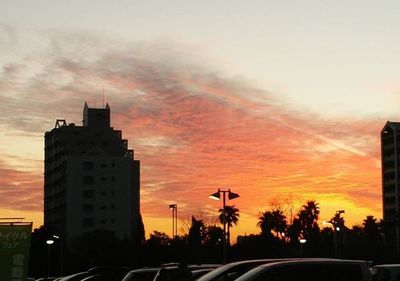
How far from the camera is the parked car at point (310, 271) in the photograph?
1262 cm

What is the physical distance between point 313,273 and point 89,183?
112970 mm

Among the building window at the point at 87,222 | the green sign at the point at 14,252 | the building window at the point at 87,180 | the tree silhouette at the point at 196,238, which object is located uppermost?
the building window at the point at 87,180

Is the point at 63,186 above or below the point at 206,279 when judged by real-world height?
above

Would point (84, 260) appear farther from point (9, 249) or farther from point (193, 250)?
point (9, 249)

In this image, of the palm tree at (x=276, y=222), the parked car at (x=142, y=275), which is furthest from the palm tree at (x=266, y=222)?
the parked car at (x=142, y=275)

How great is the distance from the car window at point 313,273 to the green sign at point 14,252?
360cm

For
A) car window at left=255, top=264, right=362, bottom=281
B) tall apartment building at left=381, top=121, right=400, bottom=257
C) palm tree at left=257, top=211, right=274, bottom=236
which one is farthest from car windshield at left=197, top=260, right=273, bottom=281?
tall apartment building at left=381, top=121, right=400, bottom=257

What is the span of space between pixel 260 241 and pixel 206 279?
64.2 meters

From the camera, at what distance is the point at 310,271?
13.0 meters

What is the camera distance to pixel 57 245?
104 m

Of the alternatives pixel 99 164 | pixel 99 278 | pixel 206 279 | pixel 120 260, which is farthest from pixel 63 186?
pixel 206 279

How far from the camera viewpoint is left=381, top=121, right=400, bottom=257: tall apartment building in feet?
490

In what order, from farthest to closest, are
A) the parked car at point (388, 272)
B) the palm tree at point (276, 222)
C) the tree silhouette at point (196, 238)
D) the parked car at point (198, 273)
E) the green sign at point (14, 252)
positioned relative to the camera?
1. the palm tree at point (276, 222)
2. the tree silhouette at point (196, 238)
3. the parked car at point (198, 273)
4. the parked car at point (388, 272)
5. the green sign at point (14, 252)

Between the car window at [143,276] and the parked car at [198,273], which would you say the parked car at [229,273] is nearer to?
the parked car at [198,273]
